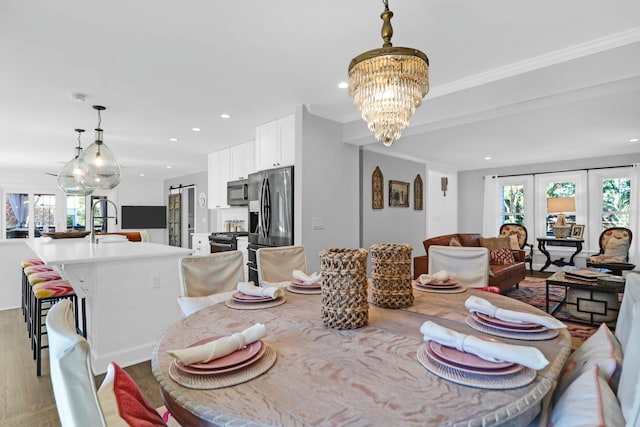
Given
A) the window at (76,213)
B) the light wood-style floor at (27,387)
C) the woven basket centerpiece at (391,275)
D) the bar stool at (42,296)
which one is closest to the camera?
the woven basket centerpiece at (391,275)

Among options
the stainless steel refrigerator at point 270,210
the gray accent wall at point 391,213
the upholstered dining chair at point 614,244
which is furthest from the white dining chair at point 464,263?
the upholstered dining chair at point 614,244

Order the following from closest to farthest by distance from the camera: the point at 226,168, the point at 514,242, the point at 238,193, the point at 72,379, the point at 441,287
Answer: the point at 72,379
the point at 441,287
the point at 238,193
the point at 226,168
the point at 514,242

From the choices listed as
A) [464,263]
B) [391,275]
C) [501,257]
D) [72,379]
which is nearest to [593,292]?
[501,257]

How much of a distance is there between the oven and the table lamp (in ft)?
20.1

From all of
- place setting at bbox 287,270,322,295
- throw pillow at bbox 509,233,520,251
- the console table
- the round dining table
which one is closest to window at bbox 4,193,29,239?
place setting at bbox 287,270,322,295

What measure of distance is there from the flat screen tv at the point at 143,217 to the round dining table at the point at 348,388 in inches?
389

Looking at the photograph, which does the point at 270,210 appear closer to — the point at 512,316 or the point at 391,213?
the point at 391,213

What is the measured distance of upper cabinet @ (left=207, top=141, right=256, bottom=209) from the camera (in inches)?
219

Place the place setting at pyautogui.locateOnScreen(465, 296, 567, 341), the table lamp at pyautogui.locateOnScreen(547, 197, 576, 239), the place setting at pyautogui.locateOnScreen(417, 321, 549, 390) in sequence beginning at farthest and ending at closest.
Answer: the table lamp at pyautogui.locateOnScreen(547, 197, 576, 239)
the place setting at pyautogui.locateOnScreen(465, 296, 567, 341)
the place setting at pyautogui.locateOnScreen(417, 321, 549, 390)

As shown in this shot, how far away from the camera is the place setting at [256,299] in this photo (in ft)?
5.25

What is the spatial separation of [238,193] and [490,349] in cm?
500

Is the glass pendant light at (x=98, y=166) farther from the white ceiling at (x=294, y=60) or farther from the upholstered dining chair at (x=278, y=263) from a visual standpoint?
the upholstered dining chair at (x=278, y=263)

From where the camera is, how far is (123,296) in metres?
2.82

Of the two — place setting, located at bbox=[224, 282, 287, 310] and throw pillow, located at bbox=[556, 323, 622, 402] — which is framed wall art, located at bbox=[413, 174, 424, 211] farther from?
throw pillow, located at bbox=[556, 323, 622, 402]
